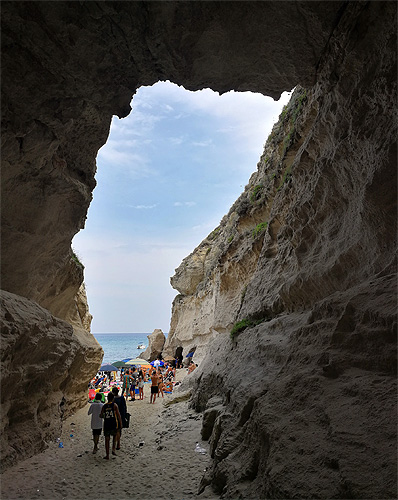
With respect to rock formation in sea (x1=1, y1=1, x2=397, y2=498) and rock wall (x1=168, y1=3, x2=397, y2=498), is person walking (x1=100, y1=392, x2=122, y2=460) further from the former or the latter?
rock wall (x1=168, y1=3, x2=397, y2=498)

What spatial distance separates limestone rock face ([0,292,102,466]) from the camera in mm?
6438

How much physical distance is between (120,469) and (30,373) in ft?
9.86

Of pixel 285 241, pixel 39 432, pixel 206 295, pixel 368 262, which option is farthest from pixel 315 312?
pixel 206 295

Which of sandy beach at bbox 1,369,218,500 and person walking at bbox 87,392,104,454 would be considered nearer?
sandy beach at bbox 1,369,218,500

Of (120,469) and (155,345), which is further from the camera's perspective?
(155,345)

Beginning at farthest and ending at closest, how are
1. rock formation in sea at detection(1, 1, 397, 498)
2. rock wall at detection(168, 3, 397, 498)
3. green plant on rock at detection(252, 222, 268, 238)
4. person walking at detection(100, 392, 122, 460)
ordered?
green plant on rock at detection(252, 222, 268, 238) < person walking at detection(100, 392, 122, 460) < rock formation in sea at detection(1, 1, 397, 498) < rock wall at detection(168, 3, 397, 498)

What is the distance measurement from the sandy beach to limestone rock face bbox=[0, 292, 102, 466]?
0.47 meters

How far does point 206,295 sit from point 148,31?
27.1 m

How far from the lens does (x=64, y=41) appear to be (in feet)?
17.9

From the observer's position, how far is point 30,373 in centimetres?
750

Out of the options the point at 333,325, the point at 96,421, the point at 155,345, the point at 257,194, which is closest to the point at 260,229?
the point at 257,194

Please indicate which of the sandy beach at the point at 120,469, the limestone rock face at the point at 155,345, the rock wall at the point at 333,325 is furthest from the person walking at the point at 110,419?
the limestone rock face at the point at 155,345

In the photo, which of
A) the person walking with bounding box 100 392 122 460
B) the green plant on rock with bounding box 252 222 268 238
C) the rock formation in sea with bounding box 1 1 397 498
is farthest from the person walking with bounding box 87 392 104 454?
the green plant on rock with bounding box 252 222 268 238

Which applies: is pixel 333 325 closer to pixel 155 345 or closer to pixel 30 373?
pixel 30 373
